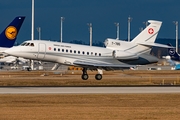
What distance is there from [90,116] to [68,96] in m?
12.3

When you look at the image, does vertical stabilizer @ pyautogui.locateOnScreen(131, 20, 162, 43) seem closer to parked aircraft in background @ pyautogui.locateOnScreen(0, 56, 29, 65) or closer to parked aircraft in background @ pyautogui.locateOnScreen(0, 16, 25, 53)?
parked aircraft in background @ pyautogui.locateOnScreen(0, 16, 25, 53)

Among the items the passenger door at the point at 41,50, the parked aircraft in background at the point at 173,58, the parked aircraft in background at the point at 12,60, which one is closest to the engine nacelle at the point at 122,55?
the passenger door at the point at 41,50

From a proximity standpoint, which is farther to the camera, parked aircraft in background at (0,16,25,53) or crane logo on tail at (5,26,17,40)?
crane logo on tail at (5,26,17,40)

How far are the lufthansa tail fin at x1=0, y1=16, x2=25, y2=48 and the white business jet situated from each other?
21.9 meters

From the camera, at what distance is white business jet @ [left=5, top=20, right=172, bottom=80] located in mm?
64125

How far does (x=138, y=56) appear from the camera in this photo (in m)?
68.4

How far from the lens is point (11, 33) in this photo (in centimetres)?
8831

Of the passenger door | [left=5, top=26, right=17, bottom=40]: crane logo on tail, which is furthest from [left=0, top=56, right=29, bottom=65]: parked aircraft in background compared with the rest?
the passenger door

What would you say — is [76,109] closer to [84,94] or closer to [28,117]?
[28,117]

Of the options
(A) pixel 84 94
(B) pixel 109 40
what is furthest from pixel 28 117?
(B) pixel 109 40

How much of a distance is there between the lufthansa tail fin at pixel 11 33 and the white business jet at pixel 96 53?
863 inches

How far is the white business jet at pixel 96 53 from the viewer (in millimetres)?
64125

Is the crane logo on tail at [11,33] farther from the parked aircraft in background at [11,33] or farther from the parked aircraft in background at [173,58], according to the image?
the parked aircraft in background at [173,58]

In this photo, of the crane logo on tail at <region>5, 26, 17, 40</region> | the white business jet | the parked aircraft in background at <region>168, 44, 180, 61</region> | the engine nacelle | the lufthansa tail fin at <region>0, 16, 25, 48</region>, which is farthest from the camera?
the parked aircraft in background at <region>168, 44, 180, 61</region>
